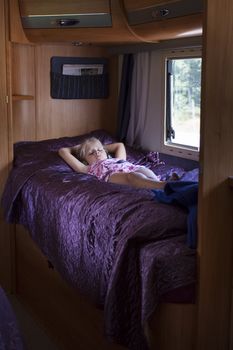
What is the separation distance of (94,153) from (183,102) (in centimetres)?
67

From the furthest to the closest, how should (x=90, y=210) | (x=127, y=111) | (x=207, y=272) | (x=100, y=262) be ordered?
1. (x=127, y=111)
2. (x=90, y=210)
3. (x=100, y=262)
4. (x=207, y=272)

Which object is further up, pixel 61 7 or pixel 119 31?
pixel 61 7

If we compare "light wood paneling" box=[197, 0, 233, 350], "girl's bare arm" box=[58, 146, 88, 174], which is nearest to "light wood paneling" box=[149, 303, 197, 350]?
"light wood paneling" box=[197, 0, 233, 350]

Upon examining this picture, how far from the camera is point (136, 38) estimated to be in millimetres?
2861

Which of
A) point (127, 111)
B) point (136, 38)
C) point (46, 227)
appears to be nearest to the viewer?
point (46, 227)

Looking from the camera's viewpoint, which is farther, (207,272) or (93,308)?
(93,308)

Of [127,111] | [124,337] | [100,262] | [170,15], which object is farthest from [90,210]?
[127,111]

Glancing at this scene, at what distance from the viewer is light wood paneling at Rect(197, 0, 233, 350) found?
164 centimetres

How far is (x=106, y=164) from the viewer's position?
3.10 metres

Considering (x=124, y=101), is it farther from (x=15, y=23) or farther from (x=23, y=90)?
(x=15, y=23)

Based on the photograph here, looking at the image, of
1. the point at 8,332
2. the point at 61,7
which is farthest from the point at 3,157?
the point at 8,332

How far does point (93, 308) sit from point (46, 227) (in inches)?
21.4

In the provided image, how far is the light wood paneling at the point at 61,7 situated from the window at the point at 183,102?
71 cm

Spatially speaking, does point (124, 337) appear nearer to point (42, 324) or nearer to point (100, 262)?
point (100, 262)
